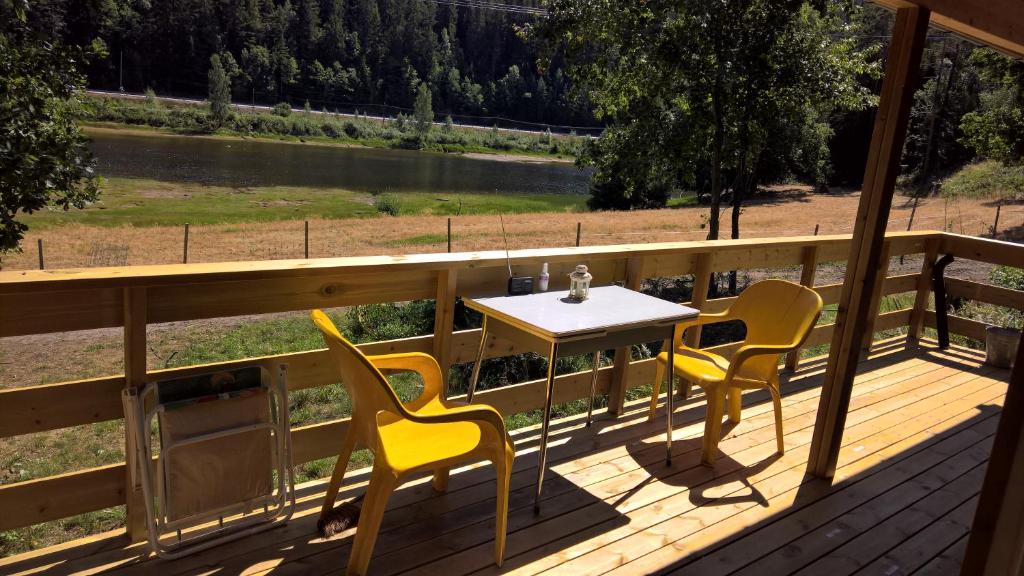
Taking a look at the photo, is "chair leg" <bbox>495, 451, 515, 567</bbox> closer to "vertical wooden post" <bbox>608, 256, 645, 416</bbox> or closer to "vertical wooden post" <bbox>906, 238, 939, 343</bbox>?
"vertical wooden post" <bbox>608, 256, 645, 416</bbox>

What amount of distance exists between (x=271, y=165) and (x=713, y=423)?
36.0 metres

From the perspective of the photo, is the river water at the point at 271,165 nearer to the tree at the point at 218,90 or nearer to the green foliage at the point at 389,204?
the green foliage at the point at 389,204

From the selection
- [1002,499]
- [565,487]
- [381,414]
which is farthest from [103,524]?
[1002,499]

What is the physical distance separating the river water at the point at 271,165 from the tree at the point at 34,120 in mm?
18951

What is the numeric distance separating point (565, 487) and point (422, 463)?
2.96ft

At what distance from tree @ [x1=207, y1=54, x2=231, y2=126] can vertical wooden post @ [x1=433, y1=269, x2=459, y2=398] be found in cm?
1108

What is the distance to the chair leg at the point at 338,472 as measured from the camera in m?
2.14

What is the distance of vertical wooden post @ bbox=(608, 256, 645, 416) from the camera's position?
3.31 metres

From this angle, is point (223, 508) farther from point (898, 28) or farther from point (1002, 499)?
point (898, 28)

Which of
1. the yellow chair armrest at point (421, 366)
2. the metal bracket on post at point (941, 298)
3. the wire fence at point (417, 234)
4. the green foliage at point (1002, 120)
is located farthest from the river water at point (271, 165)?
the yellow chair armrest at point (421, 366)

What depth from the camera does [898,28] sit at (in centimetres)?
237

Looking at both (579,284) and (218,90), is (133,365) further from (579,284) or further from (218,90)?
(218,90)

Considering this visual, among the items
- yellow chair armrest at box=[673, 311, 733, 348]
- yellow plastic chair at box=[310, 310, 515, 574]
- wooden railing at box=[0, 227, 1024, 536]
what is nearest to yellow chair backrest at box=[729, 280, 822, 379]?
yellow chair armrest at box=[673, 311, 733, 348]

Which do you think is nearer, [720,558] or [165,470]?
[165,470]
